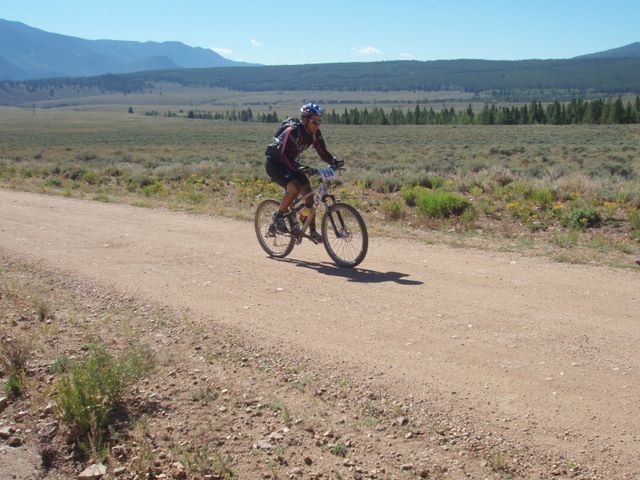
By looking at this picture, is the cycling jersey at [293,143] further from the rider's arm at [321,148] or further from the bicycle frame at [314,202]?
the bicycle frame at [314,202]

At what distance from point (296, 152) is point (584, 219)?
5.08 meters

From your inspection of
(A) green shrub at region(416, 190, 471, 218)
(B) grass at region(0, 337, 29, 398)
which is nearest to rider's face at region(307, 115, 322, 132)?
(B) grass at region(0, 337, 29, 398)

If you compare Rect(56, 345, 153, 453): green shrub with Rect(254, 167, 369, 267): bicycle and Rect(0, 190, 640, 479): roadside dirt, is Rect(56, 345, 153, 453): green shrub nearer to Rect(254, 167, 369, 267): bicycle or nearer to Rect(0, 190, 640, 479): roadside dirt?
Rect(0, 190, 640, 479): roadside dirt

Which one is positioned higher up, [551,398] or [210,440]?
[551,398]

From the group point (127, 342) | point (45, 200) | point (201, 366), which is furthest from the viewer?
point (45, 200)

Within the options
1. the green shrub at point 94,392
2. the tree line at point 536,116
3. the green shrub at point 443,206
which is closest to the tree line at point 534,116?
the tree line at point 536,116

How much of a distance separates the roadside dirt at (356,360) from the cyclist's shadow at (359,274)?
0.12 ft

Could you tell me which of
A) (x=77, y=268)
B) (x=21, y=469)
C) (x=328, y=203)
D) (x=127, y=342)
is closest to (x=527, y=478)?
(x=21, y=469)

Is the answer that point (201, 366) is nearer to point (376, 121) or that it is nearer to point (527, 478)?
point (527, 478)

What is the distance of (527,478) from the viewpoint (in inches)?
157

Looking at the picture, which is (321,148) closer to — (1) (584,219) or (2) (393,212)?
(2) (393,212)

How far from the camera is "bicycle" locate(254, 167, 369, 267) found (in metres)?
8.26

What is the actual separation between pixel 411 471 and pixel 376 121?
10544 centimetres

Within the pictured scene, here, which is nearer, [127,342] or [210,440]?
[210,440]
